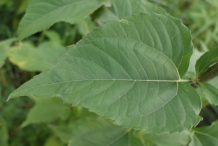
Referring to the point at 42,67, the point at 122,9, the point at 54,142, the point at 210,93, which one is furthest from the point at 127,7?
the point at 54,142

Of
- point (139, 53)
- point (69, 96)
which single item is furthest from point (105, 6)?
point (69, 96)

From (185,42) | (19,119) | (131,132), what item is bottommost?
(19,119)

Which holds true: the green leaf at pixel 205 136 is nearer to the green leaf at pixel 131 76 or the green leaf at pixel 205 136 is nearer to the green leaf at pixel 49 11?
the green leaf at pixel 131 76

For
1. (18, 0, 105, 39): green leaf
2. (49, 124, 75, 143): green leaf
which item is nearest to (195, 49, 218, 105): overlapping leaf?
(18, 0, 105, 39): green leaf

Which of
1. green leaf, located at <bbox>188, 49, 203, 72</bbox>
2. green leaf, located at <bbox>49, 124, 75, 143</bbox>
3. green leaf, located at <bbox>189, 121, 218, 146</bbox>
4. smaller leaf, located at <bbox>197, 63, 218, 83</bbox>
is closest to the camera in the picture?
smaller leaf, located at <bbox>197, 63, 218, 83</bbox>

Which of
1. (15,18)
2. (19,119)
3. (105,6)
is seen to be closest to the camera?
(105,6)

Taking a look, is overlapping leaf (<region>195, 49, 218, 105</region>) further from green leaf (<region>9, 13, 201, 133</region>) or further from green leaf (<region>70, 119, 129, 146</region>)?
green leaf (<region>70, 119, 129, 146</region>)

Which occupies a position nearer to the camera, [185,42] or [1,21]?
[185,42]

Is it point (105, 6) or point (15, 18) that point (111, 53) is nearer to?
point (105, 6)
